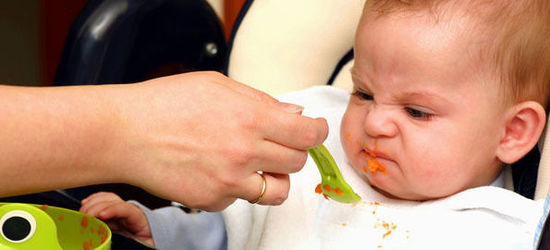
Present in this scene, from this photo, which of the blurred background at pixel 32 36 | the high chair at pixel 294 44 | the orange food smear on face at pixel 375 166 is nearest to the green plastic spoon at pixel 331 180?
the orange food smear on face at pixel 375 166

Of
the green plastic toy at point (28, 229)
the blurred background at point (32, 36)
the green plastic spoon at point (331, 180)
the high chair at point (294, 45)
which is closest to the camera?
the green plastic toy at point (28, 229)

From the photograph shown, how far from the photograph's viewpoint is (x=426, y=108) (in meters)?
0.83

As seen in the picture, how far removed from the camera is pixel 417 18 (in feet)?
2.75

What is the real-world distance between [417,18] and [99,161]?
0.43 meters

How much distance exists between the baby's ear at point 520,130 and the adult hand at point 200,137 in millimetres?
295

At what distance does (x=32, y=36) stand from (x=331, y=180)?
2.01 m

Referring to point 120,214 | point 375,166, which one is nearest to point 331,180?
point 375,166

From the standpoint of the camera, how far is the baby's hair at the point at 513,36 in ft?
2.67

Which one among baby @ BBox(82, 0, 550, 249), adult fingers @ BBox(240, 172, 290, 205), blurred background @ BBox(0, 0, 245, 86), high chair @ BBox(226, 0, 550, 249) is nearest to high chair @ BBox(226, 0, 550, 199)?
high chair @ BBox(226, 0, 550, 249)

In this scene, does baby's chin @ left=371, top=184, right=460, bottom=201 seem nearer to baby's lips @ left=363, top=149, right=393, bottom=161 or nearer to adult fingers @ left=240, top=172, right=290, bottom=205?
baby's lips @ left=363, top=149, right=393, bottom=161

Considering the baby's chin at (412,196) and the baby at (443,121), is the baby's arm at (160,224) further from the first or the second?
the baby's chin at (412,196)

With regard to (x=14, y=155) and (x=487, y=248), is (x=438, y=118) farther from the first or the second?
(x=14, y=155)

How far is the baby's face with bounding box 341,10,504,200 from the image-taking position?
819mm

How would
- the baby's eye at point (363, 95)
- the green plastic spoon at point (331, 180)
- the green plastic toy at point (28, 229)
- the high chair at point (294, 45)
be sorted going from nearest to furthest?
the green plastic toy at point (28, 229), the green plastic spoon at point (331, 180), the baby's eye at point (363, 95), the high chair at point (294, 45)
